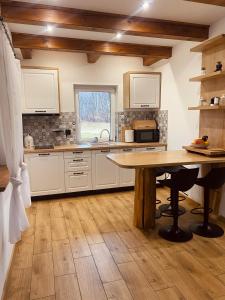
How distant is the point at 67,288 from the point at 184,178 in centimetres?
154

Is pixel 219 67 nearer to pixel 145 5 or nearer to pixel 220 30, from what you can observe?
pixel 220 30

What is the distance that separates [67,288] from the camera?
1.89 meters

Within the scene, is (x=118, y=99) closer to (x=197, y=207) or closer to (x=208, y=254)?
(x=197, y=207)

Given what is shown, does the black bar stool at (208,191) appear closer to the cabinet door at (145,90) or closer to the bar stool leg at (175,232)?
the bar stool leg at (175,232)

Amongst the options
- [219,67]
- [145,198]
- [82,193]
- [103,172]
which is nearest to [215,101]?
[219,67]

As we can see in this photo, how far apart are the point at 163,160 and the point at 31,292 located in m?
1.80

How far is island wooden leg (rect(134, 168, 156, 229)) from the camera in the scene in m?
2.76

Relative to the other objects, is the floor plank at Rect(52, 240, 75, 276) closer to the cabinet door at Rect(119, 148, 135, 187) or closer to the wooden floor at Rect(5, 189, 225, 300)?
the wooden floor at Rect(5, 189, 225, 300)

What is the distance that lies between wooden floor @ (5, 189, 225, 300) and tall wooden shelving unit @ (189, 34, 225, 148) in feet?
3.97

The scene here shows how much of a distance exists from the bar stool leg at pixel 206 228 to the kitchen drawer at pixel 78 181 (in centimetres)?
191

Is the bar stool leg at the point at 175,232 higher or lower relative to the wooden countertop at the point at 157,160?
lower

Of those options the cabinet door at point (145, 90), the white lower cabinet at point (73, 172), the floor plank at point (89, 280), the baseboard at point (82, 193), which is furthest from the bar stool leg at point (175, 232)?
the cabinet door at point (145, 90)

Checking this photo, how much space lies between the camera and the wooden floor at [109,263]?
6.05 feet

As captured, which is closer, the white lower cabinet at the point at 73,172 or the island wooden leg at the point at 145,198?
the island wooden leg at the point at 145,198
